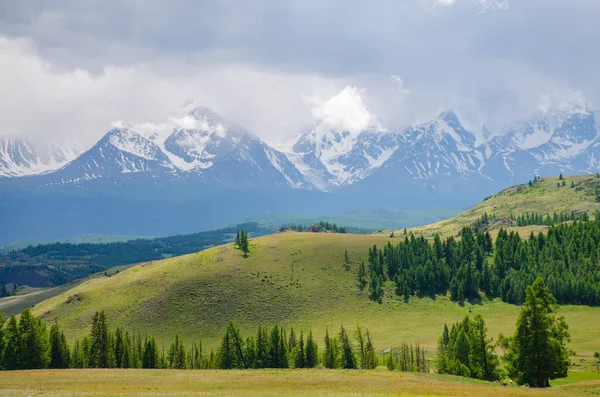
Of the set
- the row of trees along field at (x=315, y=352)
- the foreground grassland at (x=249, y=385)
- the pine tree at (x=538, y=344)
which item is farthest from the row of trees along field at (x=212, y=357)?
the pine tree at (x=538, y=344)

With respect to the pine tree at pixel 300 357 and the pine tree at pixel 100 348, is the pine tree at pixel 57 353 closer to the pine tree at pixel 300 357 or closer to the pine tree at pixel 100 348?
the pine tree at pixel 100 348

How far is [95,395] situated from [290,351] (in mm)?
80148

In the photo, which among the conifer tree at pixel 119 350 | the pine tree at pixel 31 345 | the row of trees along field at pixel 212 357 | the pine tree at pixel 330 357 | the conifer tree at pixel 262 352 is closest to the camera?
the pine tree at pixel 31 345

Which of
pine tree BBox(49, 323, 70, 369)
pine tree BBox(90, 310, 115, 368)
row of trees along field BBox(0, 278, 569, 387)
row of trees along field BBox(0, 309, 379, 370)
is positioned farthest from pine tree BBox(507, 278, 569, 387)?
pine tree BBox(49, 323, 70, 369)

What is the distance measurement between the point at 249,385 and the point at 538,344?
3401cm

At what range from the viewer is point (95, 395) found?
55031mm

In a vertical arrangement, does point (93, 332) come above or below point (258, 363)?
above

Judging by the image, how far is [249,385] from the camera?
2623 inches

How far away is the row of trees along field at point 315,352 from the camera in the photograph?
69.6 metres

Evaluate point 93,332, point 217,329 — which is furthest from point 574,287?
point 93,332

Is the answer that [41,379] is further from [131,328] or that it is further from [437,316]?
[437,316]

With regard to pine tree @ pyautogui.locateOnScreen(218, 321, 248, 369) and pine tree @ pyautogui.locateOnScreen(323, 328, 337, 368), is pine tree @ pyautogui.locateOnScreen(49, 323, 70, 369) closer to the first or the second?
pine tree @ pyautogui.locateOnScreen(218, 321, 248, 369)

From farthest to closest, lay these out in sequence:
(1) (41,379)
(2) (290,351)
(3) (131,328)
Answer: (3) (131,328) < (2) (290,351) < (1) (41,379)

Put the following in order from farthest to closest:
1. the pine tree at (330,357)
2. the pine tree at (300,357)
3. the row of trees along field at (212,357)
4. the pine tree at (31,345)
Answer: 1. the pine tree at (300,357)
2. the pine tree at (330,357)
3. the row of trees along field at (212,357)
4. the pine tree at (31,345)
